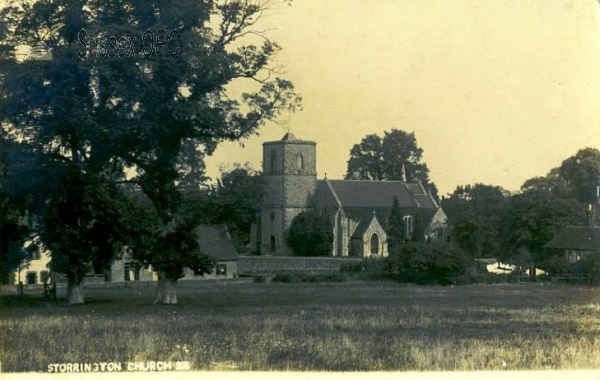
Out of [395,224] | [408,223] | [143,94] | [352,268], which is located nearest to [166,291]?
[143,94]

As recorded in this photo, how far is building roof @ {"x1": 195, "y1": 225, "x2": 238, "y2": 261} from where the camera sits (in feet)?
179

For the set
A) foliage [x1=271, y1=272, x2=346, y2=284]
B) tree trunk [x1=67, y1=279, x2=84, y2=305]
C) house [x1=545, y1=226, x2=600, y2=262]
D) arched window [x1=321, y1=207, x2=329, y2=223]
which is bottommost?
foliage [x1=271, y1=272, x2=346, y2=284]

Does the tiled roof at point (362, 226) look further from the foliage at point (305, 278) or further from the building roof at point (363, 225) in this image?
the foliage at point (305, 278)

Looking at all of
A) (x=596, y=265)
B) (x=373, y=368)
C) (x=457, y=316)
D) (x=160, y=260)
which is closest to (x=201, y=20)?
(x=160, y=260)

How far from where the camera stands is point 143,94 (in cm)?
2192

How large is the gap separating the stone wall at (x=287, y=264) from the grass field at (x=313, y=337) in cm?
3633

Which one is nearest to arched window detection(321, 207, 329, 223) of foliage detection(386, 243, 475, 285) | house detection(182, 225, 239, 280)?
house detection(182, 225, 239, 280)

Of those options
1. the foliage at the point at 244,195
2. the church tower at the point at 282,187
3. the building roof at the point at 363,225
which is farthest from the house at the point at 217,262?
the building roof at the point at 363,225

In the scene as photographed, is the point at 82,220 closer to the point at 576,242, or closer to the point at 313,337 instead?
the point at 313,337

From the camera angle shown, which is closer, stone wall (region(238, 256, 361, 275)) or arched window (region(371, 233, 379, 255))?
stone wall (region(238, 256, 361, 275))

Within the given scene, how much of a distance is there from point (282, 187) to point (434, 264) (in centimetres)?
3764

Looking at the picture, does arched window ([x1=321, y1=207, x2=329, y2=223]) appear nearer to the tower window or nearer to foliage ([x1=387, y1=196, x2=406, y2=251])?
the tower window

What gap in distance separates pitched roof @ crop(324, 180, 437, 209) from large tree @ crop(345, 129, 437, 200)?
1.25 meters

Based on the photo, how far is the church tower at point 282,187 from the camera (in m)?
78.9
